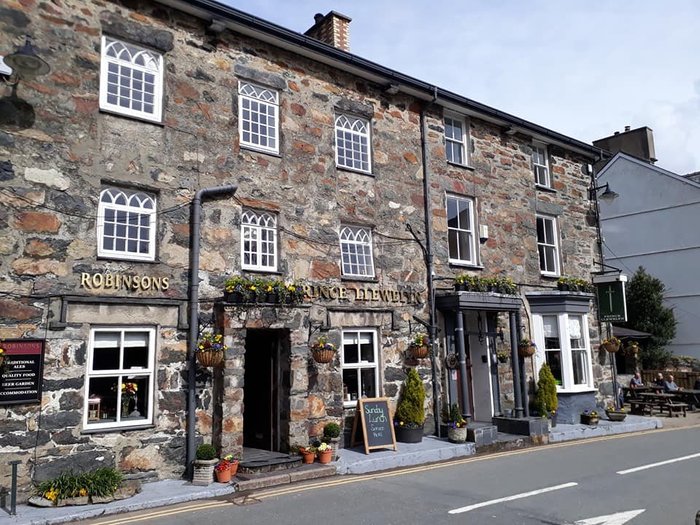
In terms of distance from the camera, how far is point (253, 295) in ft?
36.8

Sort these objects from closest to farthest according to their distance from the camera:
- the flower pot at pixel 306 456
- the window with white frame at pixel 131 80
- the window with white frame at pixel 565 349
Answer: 1. the window with white frame at pixel 131 80
2. the flower pot at pixel 306 456
3. the window with white frame at pixel 565 349

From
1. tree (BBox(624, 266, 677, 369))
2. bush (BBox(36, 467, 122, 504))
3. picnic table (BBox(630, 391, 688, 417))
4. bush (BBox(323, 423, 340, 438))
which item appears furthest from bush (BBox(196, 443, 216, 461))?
tree (BBox(624, 266, 677, 369))

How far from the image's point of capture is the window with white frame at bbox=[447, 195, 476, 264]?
51.6ft

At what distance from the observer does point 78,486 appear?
8.87m

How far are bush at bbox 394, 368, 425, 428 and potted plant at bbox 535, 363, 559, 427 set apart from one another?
4.00 m

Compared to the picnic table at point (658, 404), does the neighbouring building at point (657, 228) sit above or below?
above

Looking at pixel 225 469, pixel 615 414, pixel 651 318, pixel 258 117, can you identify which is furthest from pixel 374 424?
pixel 651 318

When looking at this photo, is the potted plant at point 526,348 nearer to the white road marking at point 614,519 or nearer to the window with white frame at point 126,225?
the white road marking at point 614,519

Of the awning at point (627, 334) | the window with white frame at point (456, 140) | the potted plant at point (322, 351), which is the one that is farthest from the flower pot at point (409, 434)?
the awning at point (627, 334)

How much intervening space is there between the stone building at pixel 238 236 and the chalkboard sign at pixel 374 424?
1.41 feet

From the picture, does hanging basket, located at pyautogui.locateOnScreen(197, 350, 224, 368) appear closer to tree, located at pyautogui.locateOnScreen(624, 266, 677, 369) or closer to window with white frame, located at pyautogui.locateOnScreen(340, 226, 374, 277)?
window with white frame, located at pyautogui.locateOnScreen(340, 226, 374, 277)

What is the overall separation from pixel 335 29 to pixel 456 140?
4.34 m

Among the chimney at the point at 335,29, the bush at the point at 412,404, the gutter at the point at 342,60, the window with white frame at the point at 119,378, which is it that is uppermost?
the chimney at the point at 335,29

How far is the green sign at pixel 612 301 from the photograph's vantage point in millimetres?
18250
